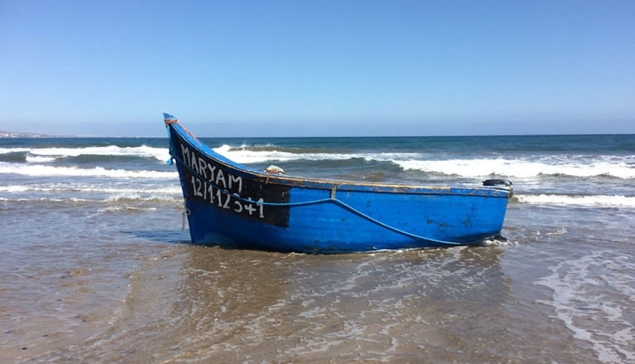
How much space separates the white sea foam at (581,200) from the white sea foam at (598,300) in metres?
4.91

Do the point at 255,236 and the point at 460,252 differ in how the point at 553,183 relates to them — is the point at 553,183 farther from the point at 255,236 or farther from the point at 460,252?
the point at 255,236

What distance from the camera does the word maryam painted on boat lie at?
6059mm

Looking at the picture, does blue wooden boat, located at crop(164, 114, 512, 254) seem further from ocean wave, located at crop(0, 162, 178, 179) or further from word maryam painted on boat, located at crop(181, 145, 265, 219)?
ocean wave, located at crop(0, 162, 178, 179)

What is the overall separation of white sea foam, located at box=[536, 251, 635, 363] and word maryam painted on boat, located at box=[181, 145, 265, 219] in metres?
3.43

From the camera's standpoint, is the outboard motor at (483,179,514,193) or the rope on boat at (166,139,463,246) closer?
the rope on boat at (166,139,463,246)

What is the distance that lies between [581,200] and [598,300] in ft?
24.8

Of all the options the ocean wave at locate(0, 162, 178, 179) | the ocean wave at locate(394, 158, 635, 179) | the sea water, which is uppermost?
the ocean wave at locate(394, 158, 635, 179)

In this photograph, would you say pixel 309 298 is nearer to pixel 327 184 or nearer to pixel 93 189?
pixel 327 184

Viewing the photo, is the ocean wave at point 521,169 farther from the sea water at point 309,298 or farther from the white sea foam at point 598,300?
the white sea foam at point 598,300

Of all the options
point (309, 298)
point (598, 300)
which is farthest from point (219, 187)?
point (598, 300)

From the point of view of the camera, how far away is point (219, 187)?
6160 mm

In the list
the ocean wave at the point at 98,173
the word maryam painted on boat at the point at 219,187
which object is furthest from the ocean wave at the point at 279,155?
the word maryam painted on boat at the point at 219,187

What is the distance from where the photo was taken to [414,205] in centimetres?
622

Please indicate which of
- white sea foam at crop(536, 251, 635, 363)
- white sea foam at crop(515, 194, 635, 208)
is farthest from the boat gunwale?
white sea foam at crop(515, 194, 635, 208)
